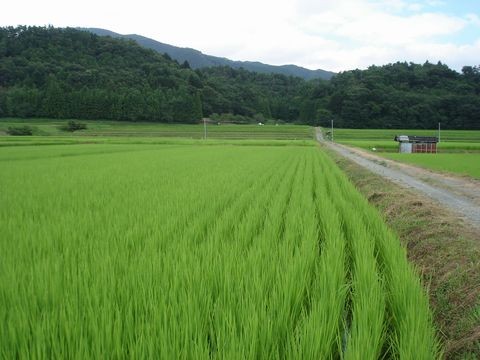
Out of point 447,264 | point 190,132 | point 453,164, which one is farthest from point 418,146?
point 447,264

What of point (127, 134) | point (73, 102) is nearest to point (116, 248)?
point (127, 134)

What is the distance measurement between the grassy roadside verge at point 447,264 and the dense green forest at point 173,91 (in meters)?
72.0

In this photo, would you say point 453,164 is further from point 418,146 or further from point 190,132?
point 190,132

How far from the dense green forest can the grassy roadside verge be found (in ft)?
236

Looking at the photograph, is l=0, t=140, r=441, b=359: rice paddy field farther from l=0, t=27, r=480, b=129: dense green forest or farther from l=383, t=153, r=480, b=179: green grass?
l=0, t=27, r=480, b=129: dense green forest

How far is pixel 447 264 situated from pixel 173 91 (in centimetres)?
8621

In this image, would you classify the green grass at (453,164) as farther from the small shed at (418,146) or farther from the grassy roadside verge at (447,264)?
the small shed at (418,146)

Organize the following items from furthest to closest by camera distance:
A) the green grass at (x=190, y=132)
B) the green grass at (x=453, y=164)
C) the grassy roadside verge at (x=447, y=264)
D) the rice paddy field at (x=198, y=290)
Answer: the green grass at (x=190, y=132) → the green grass at (x=453, y=164) → the grassy roadside verge at (x=447, y=264) → the rice paddy field at (x=198, y=290)

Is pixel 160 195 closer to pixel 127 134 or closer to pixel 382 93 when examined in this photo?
pixel 127 134

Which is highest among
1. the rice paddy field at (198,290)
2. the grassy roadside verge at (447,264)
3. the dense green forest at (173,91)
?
the dense green forest at (173,91)

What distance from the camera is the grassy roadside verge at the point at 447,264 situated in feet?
7.22

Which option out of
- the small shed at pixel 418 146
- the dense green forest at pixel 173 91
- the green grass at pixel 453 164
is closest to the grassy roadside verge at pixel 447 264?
the green grass at pixel 453 164

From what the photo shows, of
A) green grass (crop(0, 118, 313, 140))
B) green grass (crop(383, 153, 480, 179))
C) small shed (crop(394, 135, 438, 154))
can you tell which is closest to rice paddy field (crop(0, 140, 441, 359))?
green grass (crop(383, 153, 480, 179))

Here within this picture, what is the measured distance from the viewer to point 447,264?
11.2 ft
